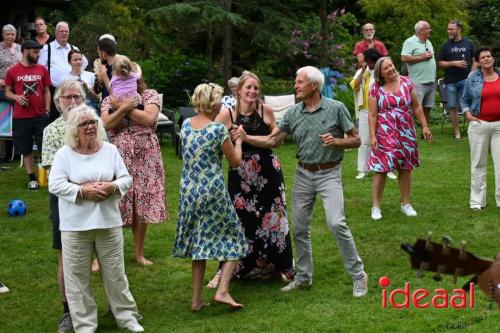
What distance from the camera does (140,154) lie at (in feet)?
26.2

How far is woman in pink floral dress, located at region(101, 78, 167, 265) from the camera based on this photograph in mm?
7824

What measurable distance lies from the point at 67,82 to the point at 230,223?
1.74 m

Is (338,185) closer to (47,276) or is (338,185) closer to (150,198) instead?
(150,198)

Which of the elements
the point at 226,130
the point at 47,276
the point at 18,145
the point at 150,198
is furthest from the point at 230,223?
the point at 18,145

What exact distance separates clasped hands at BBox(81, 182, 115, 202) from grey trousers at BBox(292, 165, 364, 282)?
176 cm

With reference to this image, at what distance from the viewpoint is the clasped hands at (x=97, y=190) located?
6.14 m

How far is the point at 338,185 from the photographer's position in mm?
7102

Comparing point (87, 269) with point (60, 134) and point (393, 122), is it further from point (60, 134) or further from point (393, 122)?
point (393, 122)

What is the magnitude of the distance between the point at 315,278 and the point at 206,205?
57.5 inches

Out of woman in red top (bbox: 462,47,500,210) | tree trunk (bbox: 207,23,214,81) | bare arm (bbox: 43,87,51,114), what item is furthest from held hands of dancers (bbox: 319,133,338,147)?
tree trunk (bbox: 207,23,214,81)

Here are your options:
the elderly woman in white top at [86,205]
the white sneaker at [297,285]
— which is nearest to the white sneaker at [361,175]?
the white sneaker at [297,285]

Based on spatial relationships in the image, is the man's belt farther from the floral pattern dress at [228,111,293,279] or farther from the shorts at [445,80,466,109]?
the shorts at [445,80,466,109]

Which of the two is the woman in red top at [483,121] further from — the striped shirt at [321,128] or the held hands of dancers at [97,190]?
the held hands of dancers at [97,190]

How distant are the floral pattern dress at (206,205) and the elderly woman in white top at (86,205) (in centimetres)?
65
